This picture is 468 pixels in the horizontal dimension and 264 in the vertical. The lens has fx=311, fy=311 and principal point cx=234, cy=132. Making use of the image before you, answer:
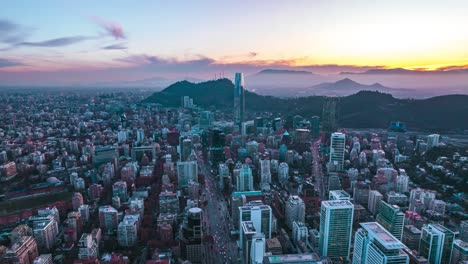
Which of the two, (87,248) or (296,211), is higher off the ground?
(296,211)

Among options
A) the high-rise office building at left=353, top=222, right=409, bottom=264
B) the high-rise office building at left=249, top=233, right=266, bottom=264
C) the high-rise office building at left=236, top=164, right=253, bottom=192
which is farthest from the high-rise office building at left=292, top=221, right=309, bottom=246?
the high-rise office building at left=236, top=164, right=253, bottom=192

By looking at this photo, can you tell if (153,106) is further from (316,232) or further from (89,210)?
(316,232)

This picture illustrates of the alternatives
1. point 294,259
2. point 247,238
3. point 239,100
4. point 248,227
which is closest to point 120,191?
point 248,227

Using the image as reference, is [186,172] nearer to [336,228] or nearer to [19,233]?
[19,233]

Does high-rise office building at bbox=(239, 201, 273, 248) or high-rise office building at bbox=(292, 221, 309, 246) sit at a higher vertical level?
high-rise office building at bbox=(239, 201, 273, 248)

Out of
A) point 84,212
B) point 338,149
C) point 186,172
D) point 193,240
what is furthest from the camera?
point 338,149

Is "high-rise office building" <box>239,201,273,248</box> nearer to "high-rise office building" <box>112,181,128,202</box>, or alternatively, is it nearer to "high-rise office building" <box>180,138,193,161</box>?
"high-rise office building" <box>112,181,128,202</box>

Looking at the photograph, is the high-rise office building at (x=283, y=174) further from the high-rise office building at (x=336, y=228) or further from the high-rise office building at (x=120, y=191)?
the high-rise office building at (x=120, y=191)
